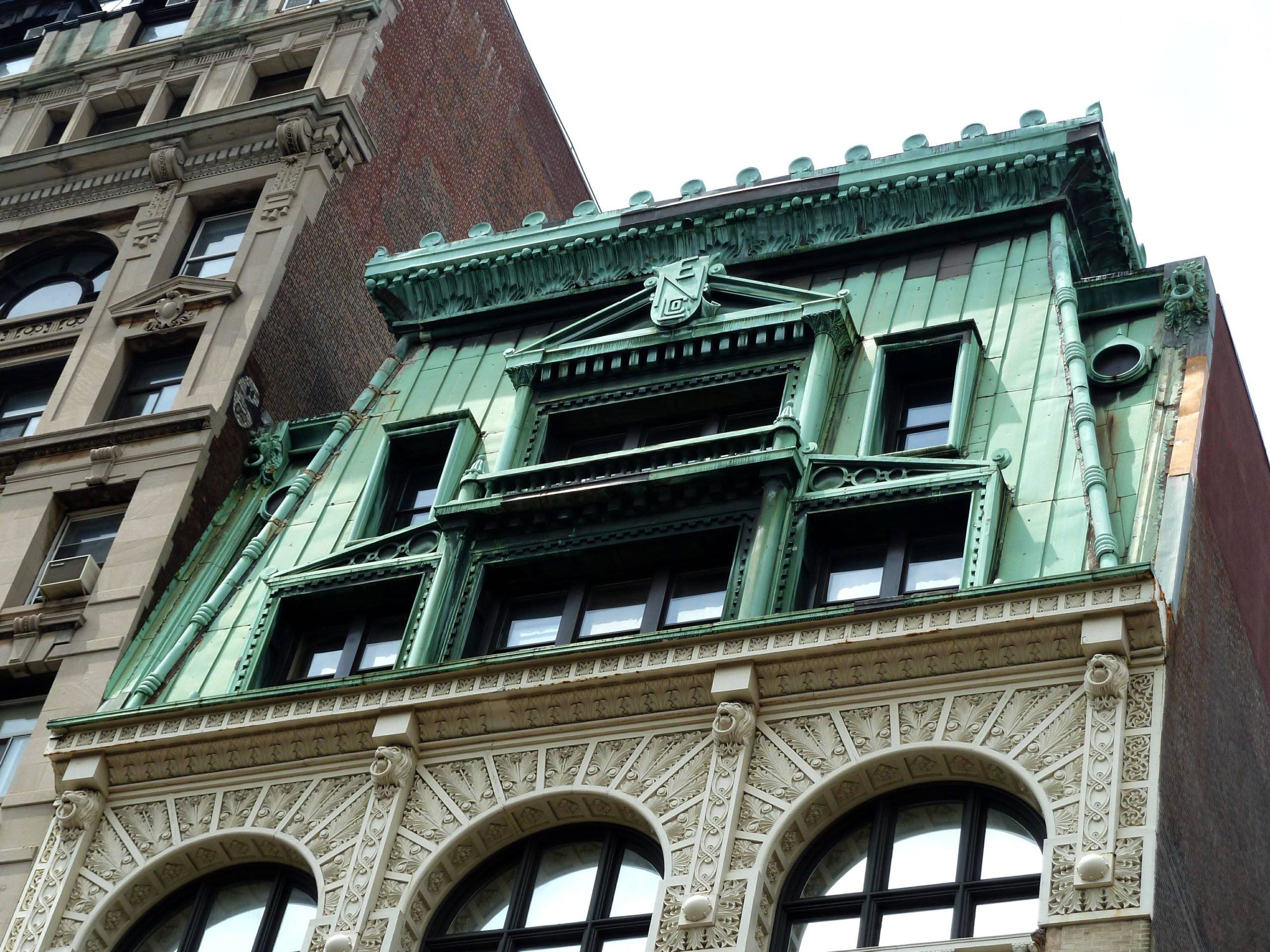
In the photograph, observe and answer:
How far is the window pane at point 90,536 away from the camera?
107ft

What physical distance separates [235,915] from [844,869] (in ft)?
25.5

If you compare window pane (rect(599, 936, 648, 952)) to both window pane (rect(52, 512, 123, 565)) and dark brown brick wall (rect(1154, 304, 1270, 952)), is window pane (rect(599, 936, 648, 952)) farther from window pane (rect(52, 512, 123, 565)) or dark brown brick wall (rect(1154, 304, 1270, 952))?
window pane (rect(52, 512, 123, 565))

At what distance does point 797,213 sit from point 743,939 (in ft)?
47.2

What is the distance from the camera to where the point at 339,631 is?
96.0 ft

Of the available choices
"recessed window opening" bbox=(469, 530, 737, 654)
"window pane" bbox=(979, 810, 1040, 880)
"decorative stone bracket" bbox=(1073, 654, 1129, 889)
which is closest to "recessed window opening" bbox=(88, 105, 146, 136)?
"recessed window opening" bbox=(469, 530, 737, 654)

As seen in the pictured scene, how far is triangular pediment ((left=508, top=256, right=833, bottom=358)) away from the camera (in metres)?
30.8

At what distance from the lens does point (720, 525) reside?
26.9 metres

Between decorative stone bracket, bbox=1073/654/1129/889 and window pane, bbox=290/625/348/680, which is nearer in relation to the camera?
decorative stone bracket, bbox=1073/654/1129/889

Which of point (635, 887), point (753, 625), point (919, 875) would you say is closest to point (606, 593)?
point (753, 625)

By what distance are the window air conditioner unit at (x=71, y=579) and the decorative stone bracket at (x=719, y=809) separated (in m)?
11.6

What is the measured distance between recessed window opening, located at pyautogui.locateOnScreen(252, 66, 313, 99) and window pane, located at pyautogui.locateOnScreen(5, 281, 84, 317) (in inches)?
221

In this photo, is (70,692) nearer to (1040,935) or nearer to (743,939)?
(743,939)

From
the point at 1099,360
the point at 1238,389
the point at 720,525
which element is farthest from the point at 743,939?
the point at 1238,389

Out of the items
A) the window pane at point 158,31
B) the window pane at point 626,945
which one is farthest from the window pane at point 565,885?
the window pane at point 158,31
